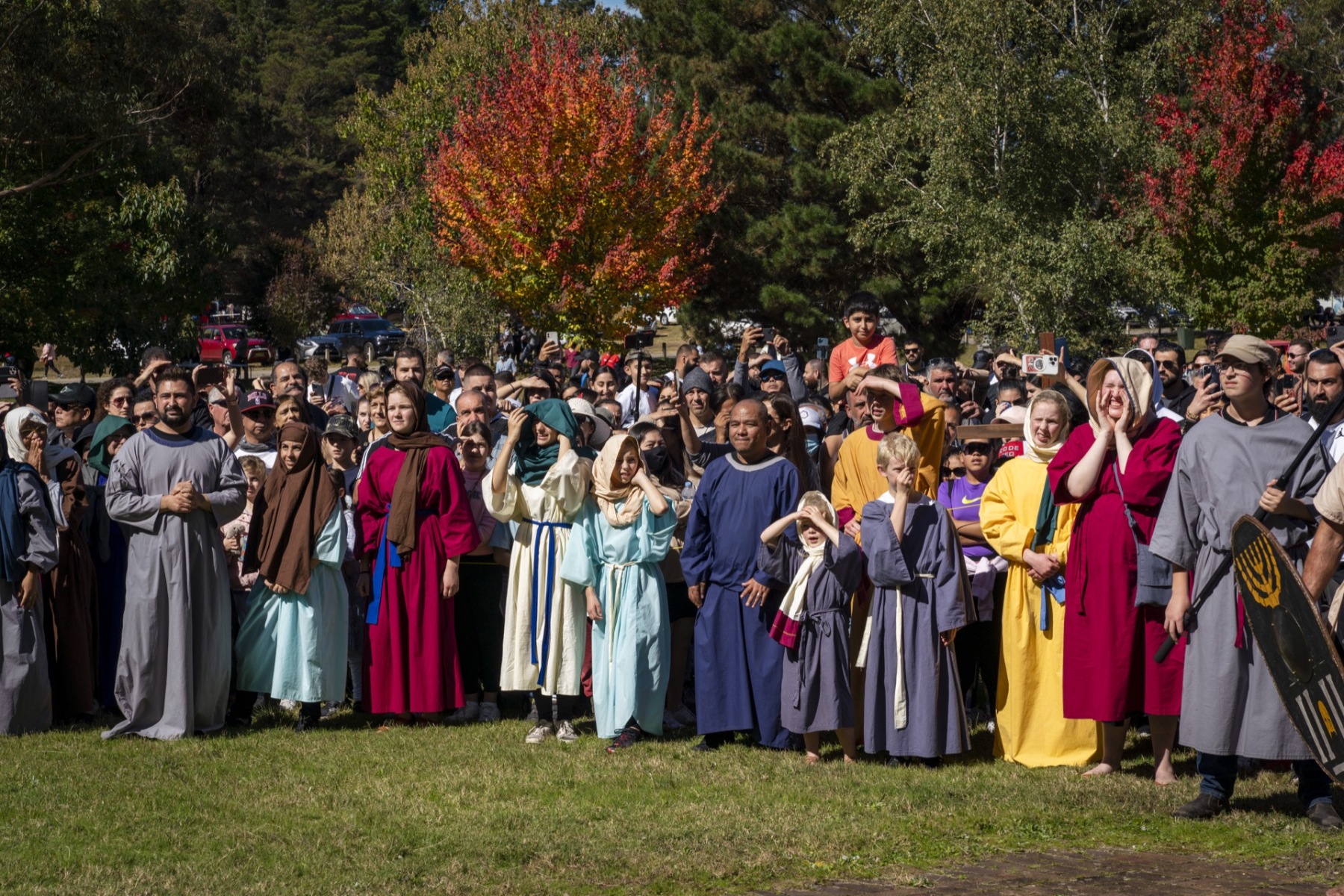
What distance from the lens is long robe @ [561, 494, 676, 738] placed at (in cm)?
797

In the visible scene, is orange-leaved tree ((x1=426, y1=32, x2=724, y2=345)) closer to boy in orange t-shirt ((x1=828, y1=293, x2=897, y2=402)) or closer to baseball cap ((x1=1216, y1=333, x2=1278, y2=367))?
boy in orange t-shirt ((x1=828, y1=293, x2=897, y2=402))

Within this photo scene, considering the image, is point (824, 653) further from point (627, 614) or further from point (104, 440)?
point (104, 440)

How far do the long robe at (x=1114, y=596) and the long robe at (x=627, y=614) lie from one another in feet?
7.24

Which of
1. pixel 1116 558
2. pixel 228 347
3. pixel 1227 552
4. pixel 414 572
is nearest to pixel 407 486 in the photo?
pixel 414 572

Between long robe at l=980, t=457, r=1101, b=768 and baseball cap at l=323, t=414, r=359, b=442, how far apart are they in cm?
415

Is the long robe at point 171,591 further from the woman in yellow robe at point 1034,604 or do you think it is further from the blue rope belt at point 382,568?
the woman in yellow robe at point 1034,604

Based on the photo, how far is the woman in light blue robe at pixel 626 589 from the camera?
7977 millimetres

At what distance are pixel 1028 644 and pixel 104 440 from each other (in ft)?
19.1

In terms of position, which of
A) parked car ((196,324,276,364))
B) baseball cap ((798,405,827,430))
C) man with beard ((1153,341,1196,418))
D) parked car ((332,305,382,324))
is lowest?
baseball cap ((798,405,827,430))

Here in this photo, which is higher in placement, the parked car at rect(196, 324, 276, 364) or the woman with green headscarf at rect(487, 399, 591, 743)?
the parked car at rect(196, 324, 276, 364)

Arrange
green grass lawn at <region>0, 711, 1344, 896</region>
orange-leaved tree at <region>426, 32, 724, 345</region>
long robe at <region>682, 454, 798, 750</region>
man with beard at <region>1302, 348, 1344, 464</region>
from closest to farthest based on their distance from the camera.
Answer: green grass lawn at <region>0, 711, 1344, 896</region>
long robe at <region>682, 454, 798, 750</region>
man with beard at <region>1302, 348, 1344, 464</region>
orange-leaved tree at <region>426, 32, 724, 345</region>

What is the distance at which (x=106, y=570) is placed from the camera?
9078mm

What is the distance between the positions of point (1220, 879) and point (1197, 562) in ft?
4.94

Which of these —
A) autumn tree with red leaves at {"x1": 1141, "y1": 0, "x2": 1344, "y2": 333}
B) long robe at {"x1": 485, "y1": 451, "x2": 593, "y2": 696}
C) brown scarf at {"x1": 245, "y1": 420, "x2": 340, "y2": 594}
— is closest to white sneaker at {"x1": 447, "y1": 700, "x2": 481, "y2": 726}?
long robe at {"x1": 485, "y1": 451, "x2": 593, "y2": 696}
